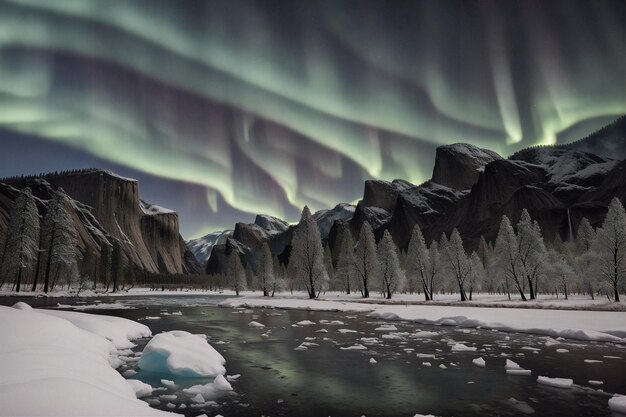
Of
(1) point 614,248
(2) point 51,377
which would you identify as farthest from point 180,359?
(1) point 614,248

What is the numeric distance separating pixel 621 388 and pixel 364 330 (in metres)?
17.6

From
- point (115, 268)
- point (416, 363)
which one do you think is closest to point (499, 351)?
point (416, 363)

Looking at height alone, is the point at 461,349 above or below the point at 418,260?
below

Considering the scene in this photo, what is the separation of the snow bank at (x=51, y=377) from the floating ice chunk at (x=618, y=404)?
12.1 m

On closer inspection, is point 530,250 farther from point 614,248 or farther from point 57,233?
point 57,233

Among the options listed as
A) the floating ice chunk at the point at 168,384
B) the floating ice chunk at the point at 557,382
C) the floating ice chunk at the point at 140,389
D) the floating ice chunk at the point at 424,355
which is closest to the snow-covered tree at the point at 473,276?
the floating ice chunk at the point at 424,355

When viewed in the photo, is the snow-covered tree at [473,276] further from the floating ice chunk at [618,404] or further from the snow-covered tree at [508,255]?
the floating ice chunk at [618,404]

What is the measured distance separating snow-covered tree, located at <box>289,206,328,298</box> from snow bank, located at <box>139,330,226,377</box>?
52.7 metres

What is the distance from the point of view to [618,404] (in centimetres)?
1014

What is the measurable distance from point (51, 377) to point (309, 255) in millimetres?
60673

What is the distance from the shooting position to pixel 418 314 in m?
37.3

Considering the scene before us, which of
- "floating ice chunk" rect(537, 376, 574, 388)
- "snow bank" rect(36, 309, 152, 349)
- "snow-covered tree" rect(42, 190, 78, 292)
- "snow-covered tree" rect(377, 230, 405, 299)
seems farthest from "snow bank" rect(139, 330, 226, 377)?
"snow-covered tree" rect(42, 190, 78, 292)

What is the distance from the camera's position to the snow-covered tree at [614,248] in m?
45.5

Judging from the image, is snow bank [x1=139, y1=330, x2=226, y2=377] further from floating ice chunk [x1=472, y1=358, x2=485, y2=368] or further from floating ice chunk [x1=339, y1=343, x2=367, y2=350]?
floating ice chunk [x1=472, y1=358, x2=485, y2=368]
